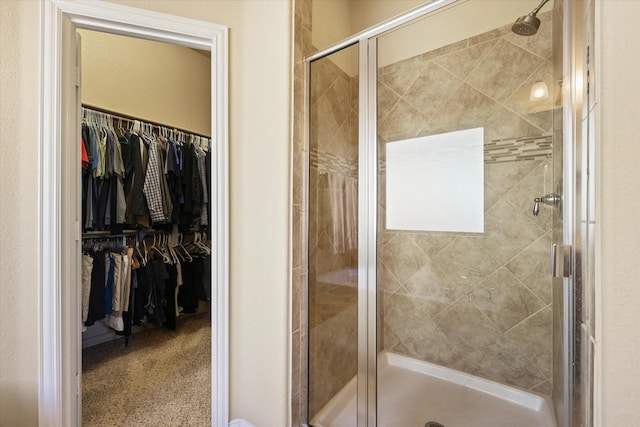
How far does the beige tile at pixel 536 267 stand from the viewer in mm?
1427

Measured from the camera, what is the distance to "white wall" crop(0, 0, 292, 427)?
1185 mm

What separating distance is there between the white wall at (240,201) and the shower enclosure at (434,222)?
202mm

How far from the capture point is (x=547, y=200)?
1305mm

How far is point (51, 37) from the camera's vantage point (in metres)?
1.23

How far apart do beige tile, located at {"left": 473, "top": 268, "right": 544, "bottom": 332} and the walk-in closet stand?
1.78 m

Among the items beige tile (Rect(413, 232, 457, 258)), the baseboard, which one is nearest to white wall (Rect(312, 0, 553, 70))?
beige tile (Rect(413, 232, 457, 258))

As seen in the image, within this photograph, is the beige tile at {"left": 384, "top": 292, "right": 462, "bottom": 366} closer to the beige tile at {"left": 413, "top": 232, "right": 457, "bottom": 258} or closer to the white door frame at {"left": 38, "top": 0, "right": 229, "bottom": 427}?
the beige tile at {"left": 413, "top": 232, "right": 457, "bottom": 258}

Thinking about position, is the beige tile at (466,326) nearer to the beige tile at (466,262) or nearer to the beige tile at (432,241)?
the beige tile at (466,262)

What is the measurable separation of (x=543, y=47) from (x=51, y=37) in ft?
7.37

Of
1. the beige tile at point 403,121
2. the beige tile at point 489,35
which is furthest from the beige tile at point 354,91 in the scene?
the beige tile at point 489,35

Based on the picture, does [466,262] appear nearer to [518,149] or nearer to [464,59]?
[518,149]

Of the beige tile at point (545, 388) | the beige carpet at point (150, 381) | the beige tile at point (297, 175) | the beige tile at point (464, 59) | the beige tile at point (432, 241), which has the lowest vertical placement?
the beige carpet at point (150, 381)

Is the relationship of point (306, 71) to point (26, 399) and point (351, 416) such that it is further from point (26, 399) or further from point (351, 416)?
point (26, 399)

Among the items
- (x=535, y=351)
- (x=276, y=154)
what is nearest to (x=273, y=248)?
(x=276, y=154)
